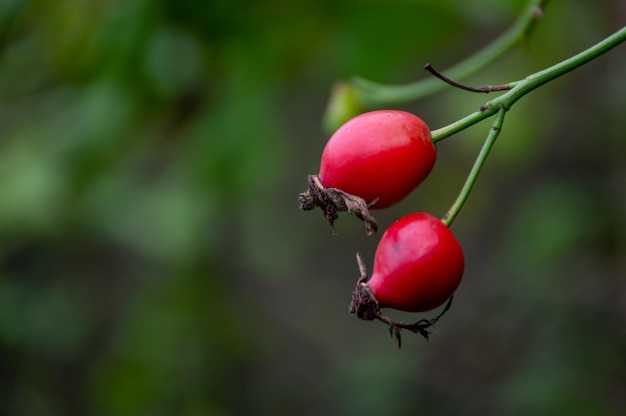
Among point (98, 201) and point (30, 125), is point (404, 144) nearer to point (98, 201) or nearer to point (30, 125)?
point (98, 201)

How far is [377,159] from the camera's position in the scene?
1.05 m

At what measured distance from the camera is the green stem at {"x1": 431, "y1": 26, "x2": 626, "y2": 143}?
0.95 m

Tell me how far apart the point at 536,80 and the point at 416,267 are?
29 cm

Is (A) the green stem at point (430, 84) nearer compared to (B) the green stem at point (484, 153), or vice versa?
(B) the green stem at point (484, 153)

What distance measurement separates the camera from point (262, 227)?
5035mm

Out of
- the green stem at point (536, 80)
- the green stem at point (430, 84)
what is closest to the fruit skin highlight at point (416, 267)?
the green stem at point (536, 80)

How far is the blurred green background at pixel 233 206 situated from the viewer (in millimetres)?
2457

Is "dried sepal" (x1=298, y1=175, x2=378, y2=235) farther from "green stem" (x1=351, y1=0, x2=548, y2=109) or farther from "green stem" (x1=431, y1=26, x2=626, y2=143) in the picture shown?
"green stem" (x1=351, y1=0, x2=548, y2=109)

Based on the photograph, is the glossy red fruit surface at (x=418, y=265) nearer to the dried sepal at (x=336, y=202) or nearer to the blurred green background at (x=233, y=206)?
the dried sepal at (x=336, y=202)

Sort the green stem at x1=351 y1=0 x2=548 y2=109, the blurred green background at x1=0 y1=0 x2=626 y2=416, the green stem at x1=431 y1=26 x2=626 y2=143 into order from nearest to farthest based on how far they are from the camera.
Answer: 1. the green stem at x1=431 y1=26 x2=626 y2=143
2. the green stem at x1=351 y1=0 x2=548 y2=109
3. the blurred green background at x1=0 y1=0 x2=626 y2=416

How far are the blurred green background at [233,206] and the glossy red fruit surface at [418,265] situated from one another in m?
0.80

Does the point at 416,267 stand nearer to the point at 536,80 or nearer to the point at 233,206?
the point at 536,80

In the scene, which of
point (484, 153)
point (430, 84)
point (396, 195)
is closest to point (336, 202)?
point (396, 195)

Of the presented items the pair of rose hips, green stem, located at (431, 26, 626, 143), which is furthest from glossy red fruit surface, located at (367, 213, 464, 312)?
green stem, located at (431, 26, 626, 143)
